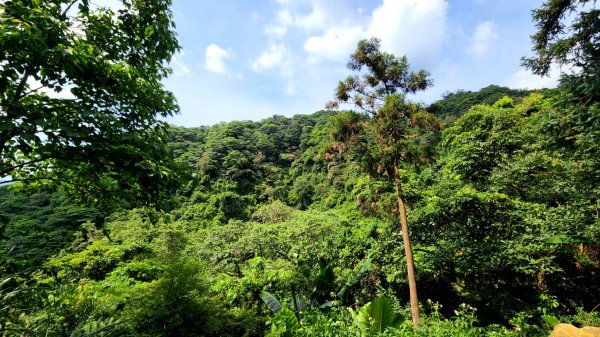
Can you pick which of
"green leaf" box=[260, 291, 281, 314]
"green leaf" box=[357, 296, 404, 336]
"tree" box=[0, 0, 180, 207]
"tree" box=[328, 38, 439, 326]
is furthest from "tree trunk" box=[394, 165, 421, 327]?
"tree" box=[0, 0, 180, 207]

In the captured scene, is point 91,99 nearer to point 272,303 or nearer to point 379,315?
point 379,315

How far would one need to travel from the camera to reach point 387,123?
8586 millimetres

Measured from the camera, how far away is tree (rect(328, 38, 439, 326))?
8.54 metres

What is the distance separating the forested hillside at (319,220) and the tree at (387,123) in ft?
0.16

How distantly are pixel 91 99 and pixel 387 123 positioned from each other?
7.39 metres

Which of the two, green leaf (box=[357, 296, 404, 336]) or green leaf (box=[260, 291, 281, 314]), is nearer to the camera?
green leaf (box=[357, 296, 404, 336])

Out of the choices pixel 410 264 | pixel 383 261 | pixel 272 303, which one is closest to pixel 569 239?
pixel 410 264

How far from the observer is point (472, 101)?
44969mm

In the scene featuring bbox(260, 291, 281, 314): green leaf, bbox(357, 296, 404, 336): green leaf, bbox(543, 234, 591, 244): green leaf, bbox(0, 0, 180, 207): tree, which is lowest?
bbox(260, 291, 281, 314): green leaf

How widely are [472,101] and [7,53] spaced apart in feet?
173

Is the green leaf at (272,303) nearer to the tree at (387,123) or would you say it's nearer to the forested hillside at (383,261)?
the forested hillside at (383,261)

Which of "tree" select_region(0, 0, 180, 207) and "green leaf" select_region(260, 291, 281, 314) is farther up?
"tree" select_region(0, 0, 180, 207)

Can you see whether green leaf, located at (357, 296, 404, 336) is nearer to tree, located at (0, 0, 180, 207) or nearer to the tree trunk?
the tree trunk

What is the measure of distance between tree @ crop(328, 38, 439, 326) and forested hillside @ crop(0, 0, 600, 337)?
0.05 metres
